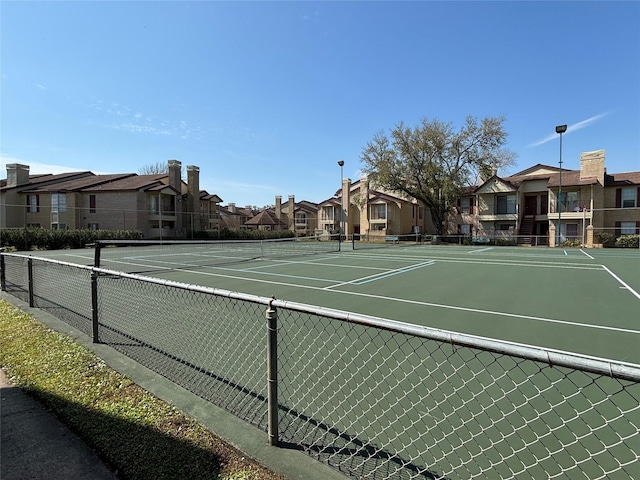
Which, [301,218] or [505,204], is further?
[301,218]

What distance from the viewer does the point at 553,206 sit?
111 feet

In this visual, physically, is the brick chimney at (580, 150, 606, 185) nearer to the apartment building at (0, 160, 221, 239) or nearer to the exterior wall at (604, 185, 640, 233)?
the exterior wall at (604, 185, 640, 233)

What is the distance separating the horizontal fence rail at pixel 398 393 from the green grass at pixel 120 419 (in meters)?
0.37

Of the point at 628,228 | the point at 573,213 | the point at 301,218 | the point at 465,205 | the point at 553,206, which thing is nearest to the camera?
the point at 628,228

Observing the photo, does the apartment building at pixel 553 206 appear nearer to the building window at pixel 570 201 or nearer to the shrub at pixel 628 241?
the building window at pixel 570 201

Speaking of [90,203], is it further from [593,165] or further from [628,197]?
[628,197]

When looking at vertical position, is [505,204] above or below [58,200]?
below

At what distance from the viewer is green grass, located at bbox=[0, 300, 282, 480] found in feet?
7.30

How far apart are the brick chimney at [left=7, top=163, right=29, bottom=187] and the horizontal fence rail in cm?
4522

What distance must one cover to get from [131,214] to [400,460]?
42.2 m

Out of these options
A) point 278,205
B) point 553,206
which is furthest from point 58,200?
point 553,206

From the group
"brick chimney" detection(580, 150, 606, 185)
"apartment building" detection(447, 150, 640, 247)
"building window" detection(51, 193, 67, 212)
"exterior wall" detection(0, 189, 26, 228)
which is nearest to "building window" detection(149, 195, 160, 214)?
"building window" detection(51, 193, 67, 212)

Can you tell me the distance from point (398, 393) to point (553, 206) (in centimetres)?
3814

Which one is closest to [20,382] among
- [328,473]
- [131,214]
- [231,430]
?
[231,430]
